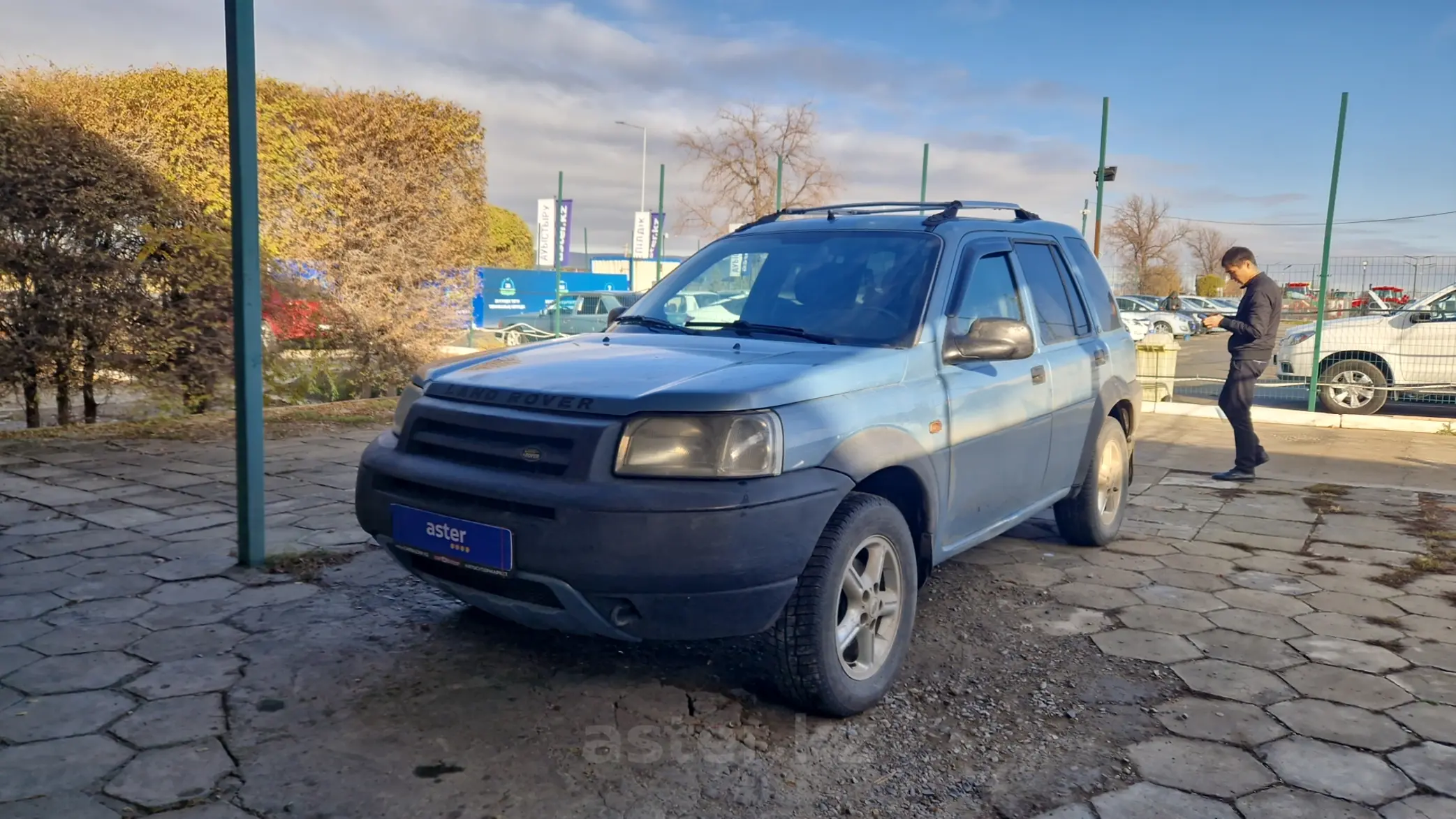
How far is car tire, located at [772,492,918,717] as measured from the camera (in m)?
3.12

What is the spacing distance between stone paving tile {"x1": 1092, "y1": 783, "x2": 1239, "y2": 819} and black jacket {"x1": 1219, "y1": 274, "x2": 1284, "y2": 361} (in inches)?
233

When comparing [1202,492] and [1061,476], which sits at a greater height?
[1061,476]

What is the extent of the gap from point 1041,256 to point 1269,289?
3.97 metres

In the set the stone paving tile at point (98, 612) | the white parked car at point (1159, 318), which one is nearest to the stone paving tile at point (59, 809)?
the stone paving tile at point (98, 612)

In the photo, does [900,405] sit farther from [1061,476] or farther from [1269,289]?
[1269,289]

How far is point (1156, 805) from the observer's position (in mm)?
2816

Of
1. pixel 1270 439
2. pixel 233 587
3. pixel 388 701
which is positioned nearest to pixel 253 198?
pixel 233 587

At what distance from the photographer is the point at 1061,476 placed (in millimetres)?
4980

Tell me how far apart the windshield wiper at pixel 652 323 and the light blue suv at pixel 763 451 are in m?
0.02

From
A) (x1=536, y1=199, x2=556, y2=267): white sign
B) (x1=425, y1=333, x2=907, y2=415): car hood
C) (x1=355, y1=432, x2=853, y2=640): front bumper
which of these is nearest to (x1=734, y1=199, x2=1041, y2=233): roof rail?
(x1=425, y1=333, x2=907, y2=415): car hood

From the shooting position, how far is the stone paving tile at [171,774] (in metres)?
2.71

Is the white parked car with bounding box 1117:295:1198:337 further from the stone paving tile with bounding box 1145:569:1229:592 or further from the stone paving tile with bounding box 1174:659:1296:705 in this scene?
the stone paving tile with bounding box 1174:659:1296:705

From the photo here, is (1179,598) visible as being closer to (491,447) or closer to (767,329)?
(767,329)

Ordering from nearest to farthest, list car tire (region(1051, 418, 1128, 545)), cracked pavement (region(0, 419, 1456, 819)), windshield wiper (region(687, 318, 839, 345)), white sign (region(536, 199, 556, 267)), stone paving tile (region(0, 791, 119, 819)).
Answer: stone paving tile (region(0, 791, 119, 819))
cracked pavement (region(0, 419, 1456, 819))
windshield wiper (region(687, 318, 839, 345))
car tire (region(1051, 418, 1128, 545))
white sign (region(536, 199, 556, 267))
